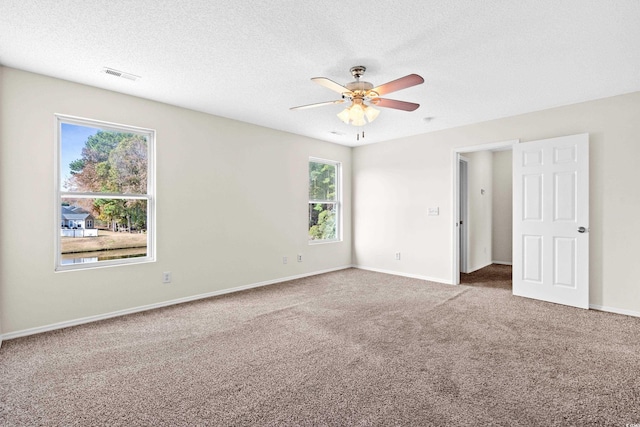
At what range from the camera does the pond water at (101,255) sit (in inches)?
128

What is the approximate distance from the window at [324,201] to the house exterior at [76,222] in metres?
3.28

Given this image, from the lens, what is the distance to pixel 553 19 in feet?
7.01

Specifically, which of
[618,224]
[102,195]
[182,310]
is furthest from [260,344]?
[618,224]

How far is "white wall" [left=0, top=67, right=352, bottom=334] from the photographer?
2.90 m

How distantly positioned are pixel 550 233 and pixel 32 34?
561 cm

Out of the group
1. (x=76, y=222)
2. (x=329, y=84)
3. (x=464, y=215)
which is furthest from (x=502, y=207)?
(x=76, y=222)

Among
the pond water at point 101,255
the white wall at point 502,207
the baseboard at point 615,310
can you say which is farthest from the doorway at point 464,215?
the pond water at point 101,255

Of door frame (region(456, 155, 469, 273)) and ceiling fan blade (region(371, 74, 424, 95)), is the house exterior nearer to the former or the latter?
ceiling fan blade (region(371, 74, 424, 95))

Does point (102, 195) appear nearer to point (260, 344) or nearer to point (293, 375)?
point (260, 344)

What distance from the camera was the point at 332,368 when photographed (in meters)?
2.31

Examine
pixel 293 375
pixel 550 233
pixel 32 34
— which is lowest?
pixel 293 375

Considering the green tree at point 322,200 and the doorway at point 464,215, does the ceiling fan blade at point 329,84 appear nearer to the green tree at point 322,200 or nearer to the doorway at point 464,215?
the green tree at point 322,200

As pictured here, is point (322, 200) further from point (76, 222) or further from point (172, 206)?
point (76, 222)

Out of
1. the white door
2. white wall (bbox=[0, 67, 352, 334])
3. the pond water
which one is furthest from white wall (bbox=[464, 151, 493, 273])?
the pond water
